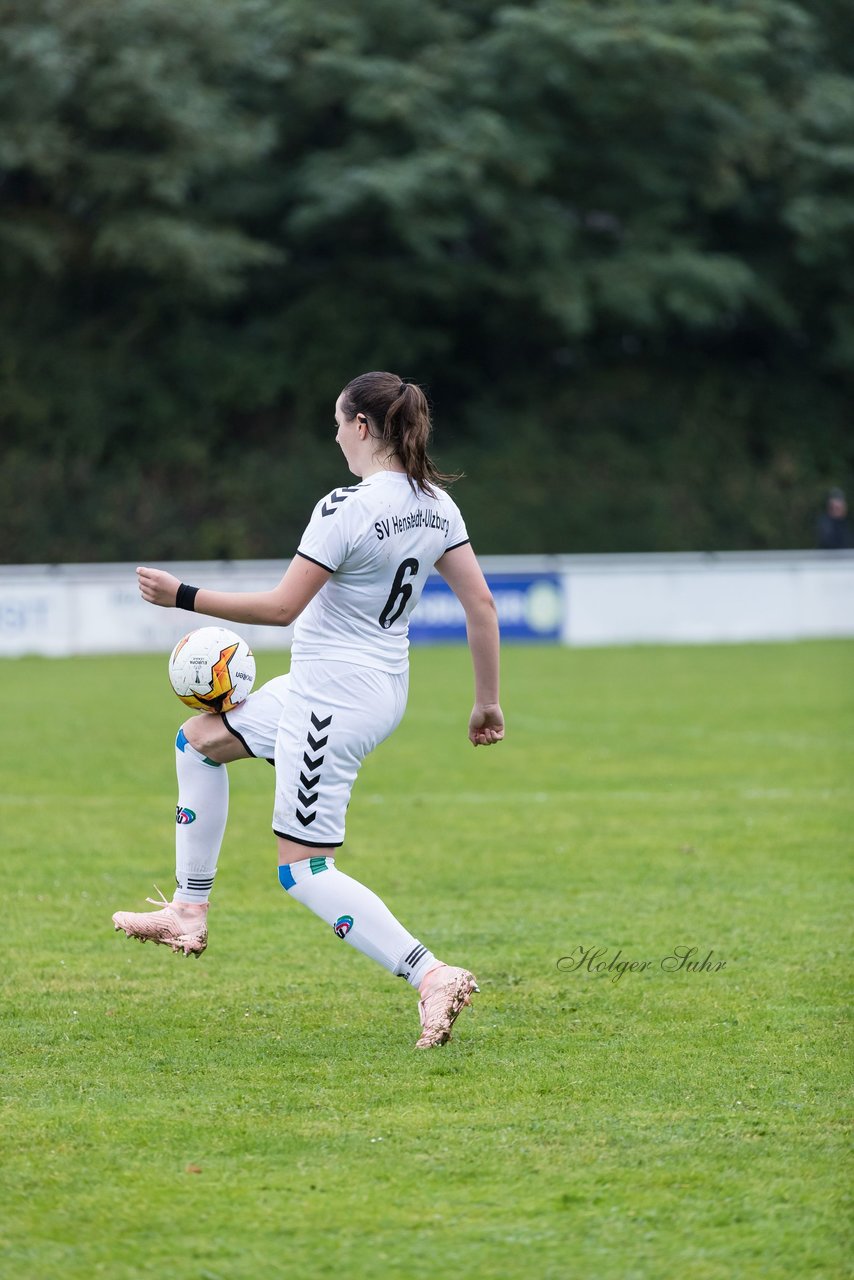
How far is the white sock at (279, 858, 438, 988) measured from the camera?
5098 millimetres

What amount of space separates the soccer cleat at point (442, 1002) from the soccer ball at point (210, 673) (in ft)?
3.70

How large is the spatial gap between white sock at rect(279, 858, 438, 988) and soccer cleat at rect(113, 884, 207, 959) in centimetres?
64

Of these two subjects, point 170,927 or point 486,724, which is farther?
point 170,927

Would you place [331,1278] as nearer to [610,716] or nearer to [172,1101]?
[172,1101]

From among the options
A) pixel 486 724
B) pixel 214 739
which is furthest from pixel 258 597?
pixel 486 724

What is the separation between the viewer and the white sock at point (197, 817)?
562 centimetres

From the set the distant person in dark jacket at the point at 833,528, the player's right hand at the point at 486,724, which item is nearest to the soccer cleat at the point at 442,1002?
the player's right hand at the point at 486,724

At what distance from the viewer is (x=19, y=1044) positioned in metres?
5.15

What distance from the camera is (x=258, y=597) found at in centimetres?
492

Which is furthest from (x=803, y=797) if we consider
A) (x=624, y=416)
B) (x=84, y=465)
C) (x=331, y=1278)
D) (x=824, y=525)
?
(x=624, y=416)

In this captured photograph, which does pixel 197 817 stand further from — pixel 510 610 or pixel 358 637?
pixel 510 610

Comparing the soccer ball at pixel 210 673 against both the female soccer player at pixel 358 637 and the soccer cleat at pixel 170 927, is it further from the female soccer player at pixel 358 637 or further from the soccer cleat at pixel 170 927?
the soccer cleat at pixel 170 927

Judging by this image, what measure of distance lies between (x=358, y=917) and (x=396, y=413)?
59.1 inches

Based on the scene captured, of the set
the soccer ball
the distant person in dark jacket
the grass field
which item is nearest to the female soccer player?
the soccer ball
